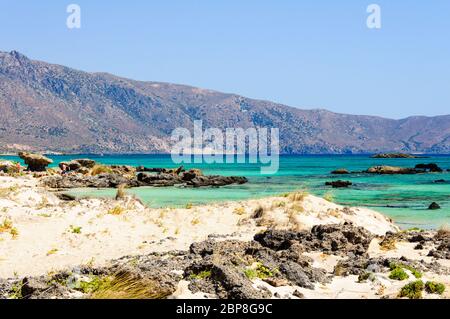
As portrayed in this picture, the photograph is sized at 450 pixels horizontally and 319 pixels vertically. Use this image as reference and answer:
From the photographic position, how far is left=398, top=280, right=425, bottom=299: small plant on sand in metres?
9.87

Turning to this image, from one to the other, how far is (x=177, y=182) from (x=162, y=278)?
45.3m

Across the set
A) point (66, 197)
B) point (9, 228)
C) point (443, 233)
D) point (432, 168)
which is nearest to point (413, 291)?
point (443, 233)

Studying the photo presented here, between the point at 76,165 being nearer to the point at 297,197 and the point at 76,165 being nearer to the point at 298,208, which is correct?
the point at 297,197

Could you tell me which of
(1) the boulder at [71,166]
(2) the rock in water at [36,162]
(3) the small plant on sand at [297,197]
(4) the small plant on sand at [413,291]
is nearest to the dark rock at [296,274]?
(4) the small plant on sand at [413,291]

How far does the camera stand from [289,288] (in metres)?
10.5

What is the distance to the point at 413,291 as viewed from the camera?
32.8ft

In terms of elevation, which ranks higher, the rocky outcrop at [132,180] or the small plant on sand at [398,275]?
the small plant on sand at [398,275]

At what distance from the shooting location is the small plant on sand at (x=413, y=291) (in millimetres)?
9867

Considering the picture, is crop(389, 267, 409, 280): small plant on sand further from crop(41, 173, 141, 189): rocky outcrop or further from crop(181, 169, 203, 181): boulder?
crop(181, 169, 203, 181): boulder

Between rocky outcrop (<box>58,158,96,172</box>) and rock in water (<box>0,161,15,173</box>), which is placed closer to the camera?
rock in water (<box>0,161,15,173</box>)

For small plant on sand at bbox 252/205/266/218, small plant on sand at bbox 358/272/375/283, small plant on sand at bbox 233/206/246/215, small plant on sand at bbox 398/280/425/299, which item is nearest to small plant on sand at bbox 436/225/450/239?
small plant on sand at bbox 252/205/266/218

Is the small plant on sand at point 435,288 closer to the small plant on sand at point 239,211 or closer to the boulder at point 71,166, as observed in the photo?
the small plant on sand at point 239,211

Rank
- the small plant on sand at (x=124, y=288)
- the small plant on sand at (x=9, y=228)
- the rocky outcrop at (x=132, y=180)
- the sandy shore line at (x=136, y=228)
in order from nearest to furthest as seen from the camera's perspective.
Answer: the small plant on sand at (x=124, y=288), the sandy shore line at (x=136, y=228), the small plant on sand at (x=9, y=228), the rocky outcrop at (x=132, y=180)
